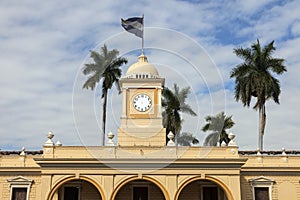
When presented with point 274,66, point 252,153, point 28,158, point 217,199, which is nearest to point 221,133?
point 274,66

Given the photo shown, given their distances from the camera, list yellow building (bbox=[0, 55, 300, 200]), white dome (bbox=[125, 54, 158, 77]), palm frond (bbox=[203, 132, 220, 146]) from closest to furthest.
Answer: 1. yellow building (bbox=[0, 55, 300, 200])
2. white dome (bbox=[125, 54, 158, 77])
3. palm frond (bbox=[203, 132, 220, 146])

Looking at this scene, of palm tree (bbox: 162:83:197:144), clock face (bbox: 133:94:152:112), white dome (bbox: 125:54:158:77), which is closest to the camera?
clock face (bbox: 133:94:152:112)

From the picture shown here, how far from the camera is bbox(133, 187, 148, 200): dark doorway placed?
26.9m

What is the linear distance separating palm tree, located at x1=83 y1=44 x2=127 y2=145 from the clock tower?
11344mm

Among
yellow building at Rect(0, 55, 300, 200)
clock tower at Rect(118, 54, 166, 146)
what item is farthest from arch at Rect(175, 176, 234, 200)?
clock tower at Rect(118, 54, 166, 146)

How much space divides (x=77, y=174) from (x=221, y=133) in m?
24.5

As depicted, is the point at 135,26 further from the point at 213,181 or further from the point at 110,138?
the point at 213,181

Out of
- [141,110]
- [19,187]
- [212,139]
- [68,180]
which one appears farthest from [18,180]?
[212,139]

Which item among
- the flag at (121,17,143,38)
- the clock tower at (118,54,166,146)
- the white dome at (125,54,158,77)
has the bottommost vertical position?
the clock tower at (118,54,166,146)

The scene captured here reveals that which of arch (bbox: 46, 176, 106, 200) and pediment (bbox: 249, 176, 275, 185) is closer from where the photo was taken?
arch (bbox: 46, 176, 106, 200)

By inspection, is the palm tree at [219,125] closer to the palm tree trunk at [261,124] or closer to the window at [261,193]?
the palm tree trunk at [261,124]

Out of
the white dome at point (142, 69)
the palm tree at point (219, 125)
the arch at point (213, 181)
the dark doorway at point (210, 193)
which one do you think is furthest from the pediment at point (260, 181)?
the palm tree at point (219, 125)

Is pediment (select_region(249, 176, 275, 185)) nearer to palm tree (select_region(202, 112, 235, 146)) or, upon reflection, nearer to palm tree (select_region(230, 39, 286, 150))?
palm tree (select_region(230, 39, 286, 150))

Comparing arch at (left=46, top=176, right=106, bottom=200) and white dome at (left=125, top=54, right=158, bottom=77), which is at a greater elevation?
white dome at (left=125, top=54, right=158, bottom=77)
